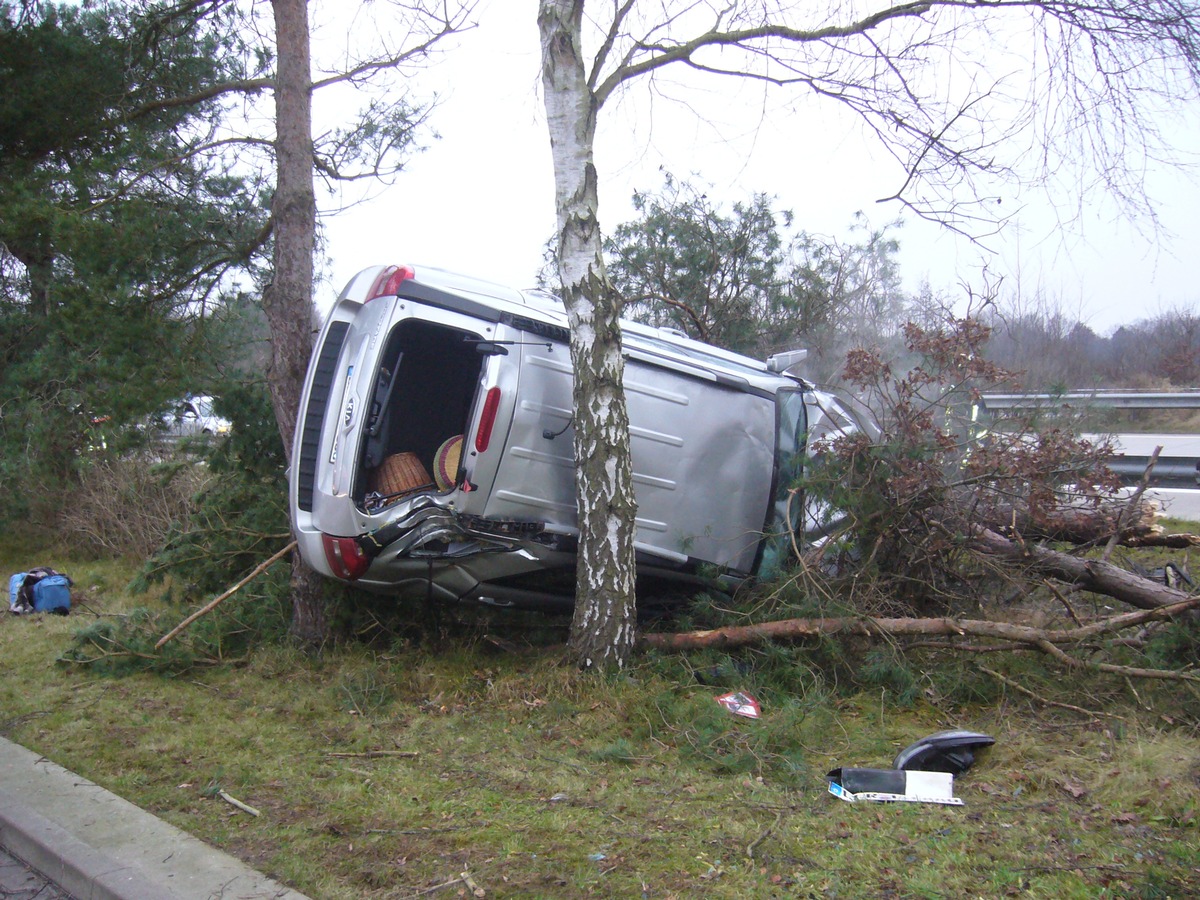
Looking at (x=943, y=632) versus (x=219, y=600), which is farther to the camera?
(x=219, y=600)

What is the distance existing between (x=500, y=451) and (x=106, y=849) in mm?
2648

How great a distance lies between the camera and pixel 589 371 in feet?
17.6

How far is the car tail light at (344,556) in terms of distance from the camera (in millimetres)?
5461

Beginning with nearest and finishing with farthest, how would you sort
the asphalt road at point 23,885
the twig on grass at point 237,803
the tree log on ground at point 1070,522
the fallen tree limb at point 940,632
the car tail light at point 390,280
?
the asphalt road at point 23,885, the twig on grass at point 237,803, the fallen tree limb at point 940,632, the car tail light at point 390,280, the tree log on ground at point 1070,522

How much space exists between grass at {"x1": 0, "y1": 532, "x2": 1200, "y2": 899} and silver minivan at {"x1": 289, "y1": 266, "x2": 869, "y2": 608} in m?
0.71

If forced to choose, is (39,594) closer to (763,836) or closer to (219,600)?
(219,600)

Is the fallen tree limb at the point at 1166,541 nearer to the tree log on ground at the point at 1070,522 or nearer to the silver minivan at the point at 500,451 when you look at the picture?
the tree log on ground at the point at 1070,522

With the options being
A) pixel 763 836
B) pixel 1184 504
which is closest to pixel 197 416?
pixel 763 836

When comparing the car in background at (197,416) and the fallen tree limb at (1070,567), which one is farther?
the car in background at (197,416)

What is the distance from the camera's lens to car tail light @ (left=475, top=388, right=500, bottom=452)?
17.3ft

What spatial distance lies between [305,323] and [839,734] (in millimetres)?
4417

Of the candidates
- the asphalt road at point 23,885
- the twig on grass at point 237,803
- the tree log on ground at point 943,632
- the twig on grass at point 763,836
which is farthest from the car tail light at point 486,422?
the asphalt road at point 23,885

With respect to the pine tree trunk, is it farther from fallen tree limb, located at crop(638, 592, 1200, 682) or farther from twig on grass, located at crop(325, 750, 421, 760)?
fallen tree limb, located at crop(638, 592, 1200, 682)

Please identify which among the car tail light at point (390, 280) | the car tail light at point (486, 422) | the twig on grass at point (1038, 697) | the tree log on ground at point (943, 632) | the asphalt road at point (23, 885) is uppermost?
the car tail light at point (390, 280)
